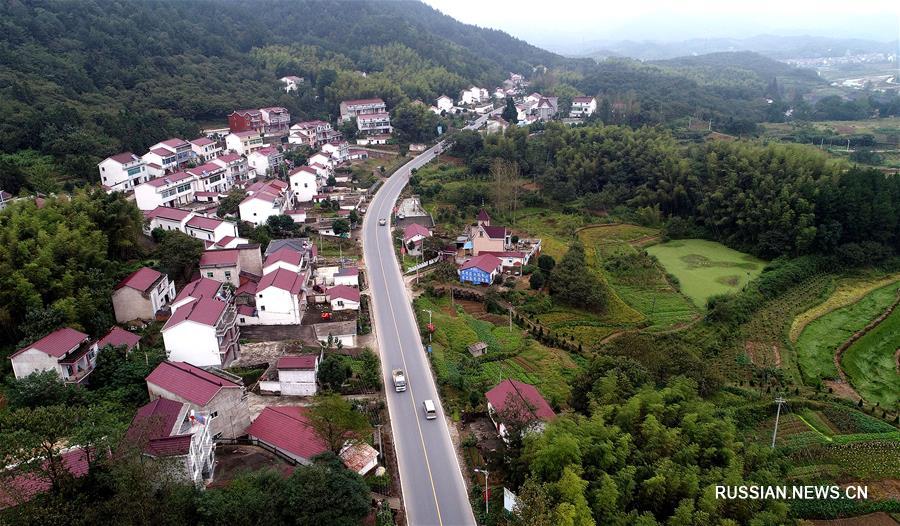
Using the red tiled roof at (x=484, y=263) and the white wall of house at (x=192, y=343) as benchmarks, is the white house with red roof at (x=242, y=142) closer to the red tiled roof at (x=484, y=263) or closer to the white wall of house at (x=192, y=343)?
the red tiled roof at (x=484, y=263)

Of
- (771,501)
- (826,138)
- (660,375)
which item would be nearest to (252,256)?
(660,375)

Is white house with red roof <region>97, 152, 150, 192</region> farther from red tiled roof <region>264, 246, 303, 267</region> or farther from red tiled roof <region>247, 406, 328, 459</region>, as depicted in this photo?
red tiled roof <region>247, 406, 328, 459</region>

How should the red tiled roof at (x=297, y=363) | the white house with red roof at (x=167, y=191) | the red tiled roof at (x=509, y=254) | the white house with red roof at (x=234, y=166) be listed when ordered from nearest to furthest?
1. the red tiled roof at (x=297, y=363)
2. the red tiled roof at (x=509, y=254)
3. the white house with red roof at (x=167, y=191)
4. the white house with red roof at (x=234, y=166)

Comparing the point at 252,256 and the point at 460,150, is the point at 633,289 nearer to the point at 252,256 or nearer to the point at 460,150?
the point at 252,256

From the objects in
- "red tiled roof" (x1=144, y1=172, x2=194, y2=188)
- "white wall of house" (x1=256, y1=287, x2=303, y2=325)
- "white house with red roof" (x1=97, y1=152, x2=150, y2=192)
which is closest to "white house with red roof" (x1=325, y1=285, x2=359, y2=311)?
"white wall of house" (x1=256, y1=287, x2=303, y2=325)

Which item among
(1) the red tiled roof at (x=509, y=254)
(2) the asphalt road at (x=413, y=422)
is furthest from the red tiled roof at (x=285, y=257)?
(1) the red tiled roof at (x=509, y=254)

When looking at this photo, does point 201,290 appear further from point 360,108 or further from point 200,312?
point 360,108

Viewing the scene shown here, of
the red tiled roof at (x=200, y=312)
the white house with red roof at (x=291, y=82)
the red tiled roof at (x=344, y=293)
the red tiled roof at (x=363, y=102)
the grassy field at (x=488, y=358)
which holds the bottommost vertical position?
the grassy field at (x=488, y=358)
